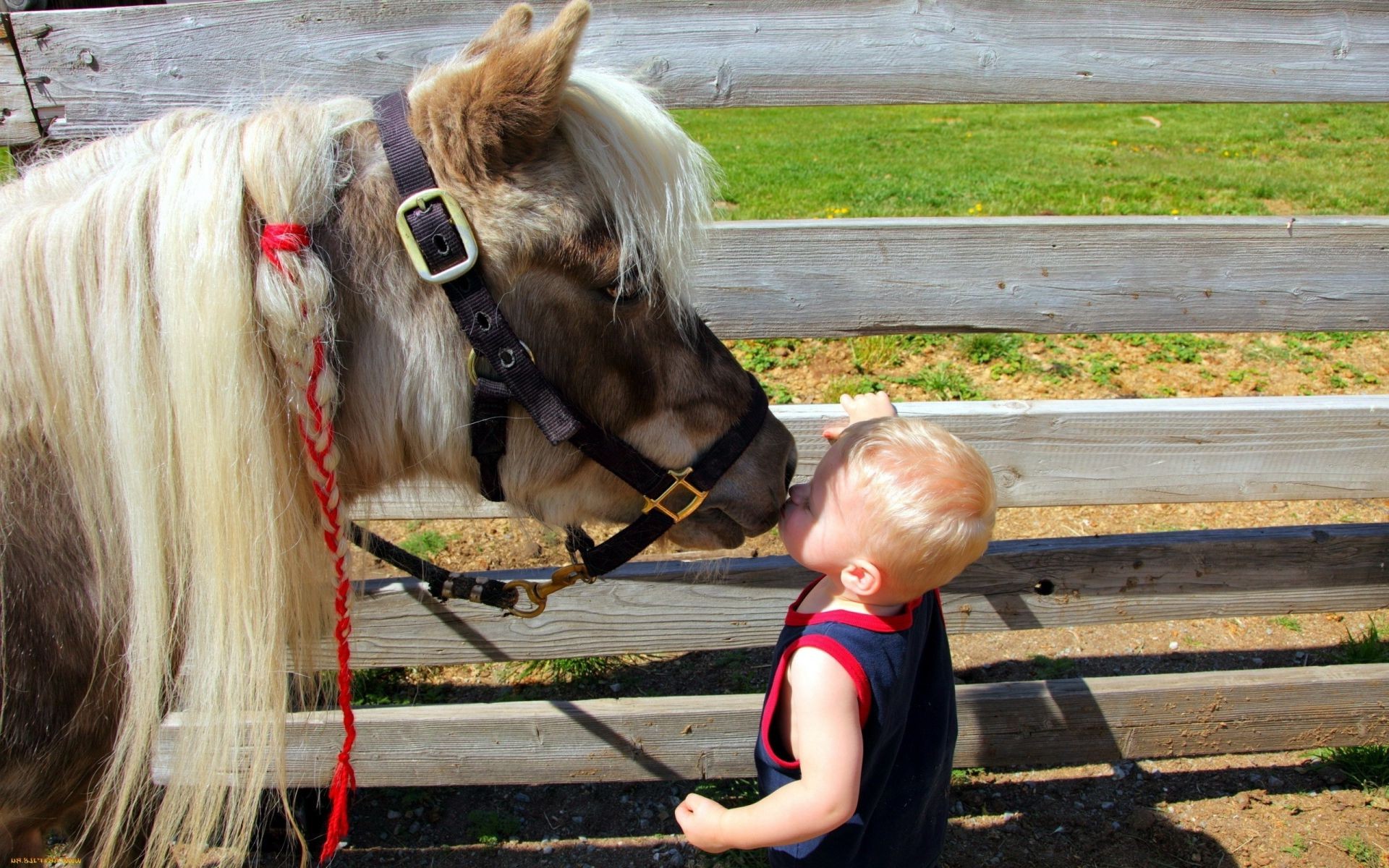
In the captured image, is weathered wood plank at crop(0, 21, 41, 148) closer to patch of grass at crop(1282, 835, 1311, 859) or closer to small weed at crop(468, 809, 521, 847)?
small weed at crop(468, 809, 521, 847)

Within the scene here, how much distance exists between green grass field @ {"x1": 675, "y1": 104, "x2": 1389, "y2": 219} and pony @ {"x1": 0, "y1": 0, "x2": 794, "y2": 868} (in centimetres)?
310

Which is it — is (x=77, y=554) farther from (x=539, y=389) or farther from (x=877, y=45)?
(x=877, y=45)

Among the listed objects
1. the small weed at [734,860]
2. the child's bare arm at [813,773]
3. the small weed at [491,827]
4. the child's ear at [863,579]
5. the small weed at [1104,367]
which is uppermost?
the child's ear at [863,579]

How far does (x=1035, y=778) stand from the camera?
8.91ft

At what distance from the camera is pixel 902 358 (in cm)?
446

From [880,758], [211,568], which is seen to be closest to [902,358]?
[880,758]

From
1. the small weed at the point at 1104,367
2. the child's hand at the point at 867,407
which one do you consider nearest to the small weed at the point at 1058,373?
the small weed at the point at 1104,367

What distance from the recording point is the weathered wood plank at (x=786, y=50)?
197 cm

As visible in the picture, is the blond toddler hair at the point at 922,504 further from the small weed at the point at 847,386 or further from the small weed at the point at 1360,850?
the small weed at the point at 847,386

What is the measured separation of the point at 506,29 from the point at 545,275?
50cm

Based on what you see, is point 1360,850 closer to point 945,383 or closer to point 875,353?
point 945,383

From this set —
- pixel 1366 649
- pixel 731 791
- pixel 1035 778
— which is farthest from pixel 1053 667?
pixel 731 791

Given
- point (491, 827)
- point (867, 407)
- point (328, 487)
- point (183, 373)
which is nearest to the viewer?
point (183, 373)

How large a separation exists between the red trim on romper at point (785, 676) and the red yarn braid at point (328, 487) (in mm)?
780
